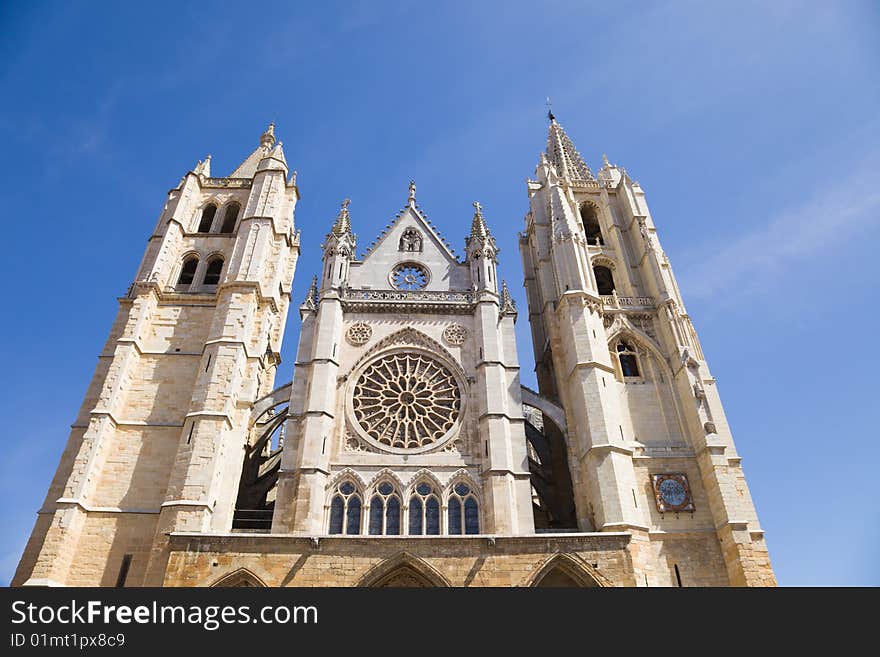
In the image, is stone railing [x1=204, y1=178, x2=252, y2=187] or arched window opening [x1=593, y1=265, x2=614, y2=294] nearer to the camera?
arched window opening [x1=593, y1=265, x2=614, y2=294]

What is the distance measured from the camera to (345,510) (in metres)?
17.6

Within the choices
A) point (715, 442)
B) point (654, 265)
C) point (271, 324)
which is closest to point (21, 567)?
point (271, 324)

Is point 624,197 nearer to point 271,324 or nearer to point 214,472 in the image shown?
point 271,324

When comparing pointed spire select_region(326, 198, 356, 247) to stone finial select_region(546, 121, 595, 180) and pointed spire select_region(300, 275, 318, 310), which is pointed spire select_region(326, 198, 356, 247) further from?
stone finial select_region(546, 121, 595, 180)

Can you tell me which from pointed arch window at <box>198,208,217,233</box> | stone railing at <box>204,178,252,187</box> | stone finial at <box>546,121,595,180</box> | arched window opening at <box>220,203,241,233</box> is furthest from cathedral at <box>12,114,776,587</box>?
stone finial at <box>546,121,595,180</box>

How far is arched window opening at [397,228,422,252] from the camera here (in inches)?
987

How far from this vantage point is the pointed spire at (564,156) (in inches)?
1203

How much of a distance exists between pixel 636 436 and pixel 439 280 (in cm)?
996

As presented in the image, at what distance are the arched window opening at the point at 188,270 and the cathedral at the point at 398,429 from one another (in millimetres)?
92

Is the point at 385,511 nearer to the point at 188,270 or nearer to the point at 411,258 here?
the point at 411,258

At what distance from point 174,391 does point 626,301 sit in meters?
18.0

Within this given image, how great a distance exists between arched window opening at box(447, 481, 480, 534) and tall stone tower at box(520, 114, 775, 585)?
11.3ft

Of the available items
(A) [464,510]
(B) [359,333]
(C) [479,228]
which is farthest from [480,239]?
(A) [464,510]

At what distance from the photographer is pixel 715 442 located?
18.5 metres
